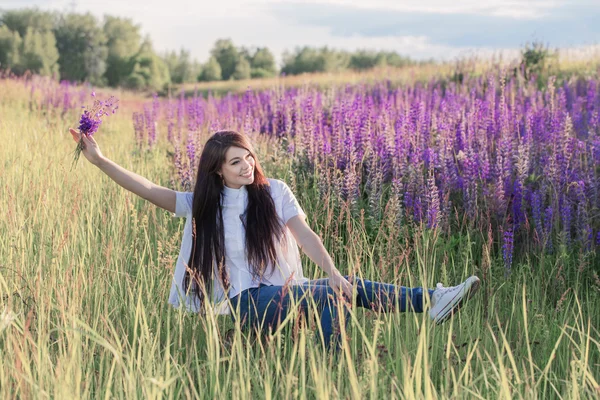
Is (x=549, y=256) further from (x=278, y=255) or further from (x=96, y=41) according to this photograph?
(x=96, y=41)

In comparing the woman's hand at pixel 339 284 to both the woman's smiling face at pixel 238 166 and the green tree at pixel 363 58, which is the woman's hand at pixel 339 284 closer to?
the woman's smiling face at pixel 238 166

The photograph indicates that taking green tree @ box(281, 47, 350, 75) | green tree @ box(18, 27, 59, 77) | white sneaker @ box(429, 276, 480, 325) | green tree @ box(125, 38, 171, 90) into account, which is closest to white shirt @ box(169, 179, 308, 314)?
white sneaker @ box(429, 276, 480, 325)

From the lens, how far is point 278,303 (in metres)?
3.11

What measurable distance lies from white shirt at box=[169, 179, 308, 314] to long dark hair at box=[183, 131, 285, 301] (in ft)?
0.11

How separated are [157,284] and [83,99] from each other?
1039cm

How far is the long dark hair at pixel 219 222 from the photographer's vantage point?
3.49 metres

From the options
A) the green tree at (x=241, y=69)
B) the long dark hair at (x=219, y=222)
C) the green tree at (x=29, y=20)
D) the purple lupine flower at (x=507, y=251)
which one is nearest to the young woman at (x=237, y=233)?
the long dark hair at (x=219, y=222)

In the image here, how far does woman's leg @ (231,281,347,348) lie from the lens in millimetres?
3123

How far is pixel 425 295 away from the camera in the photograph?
3.07 meters

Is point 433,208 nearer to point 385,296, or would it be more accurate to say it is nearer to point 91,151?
point 385,296

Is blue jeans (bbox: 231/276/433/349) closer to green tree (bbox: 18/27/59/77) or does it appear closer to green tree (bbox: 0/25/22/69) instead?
green tree (bbox: 18/27/59/77)

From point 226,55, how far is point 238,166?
203ft

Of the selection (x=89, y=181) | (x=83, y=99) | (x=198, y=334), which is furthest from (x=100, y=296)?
(x=83, y=99)

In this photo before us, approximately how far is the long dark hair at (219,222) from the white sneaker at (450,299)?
33.5 inches
